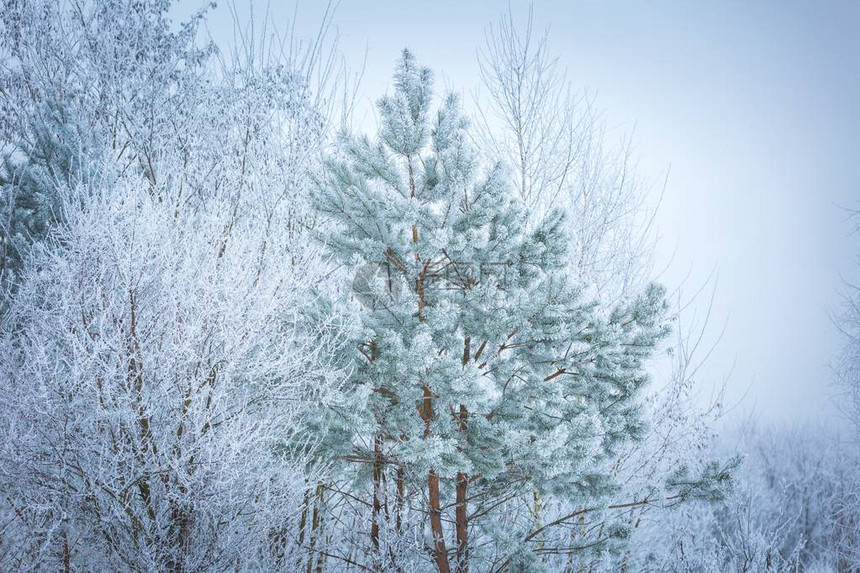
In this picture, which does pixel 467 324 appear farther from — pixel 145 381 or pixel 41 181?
pixel 41 181

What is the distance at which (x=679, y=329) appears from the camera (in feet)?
27.2

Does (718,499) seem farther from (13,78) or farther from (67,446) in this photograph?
(13,78)

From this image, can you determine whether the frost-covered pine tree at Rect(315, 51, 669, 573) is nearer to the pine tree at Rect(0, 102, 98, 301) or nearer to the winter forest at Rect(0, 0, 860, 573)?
the winter forest at Rect(0, 0, 860, 573)

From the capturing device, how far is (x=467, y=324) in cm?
509

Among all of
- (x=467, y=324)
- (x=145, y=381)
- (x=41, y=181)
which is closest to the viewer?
(x=467, y=324)

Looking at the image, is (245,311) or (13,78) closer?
(245,311)

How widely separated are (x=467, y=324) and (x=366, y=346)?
98 centimetres

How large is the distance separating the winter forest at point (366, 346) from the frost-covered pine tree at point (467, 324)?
1.0 inches

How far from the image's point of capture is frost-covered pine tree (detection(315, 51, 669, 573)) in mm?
4551

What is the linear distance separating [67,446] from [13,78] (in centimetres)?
856

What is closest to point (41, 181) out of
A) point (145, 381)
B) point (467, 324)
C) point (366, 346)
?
point (145, 381)

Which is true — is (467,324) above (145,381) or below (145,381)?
above

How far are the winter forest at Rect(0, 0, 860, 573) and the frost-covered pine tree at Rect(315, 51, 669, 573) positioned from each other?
3cm

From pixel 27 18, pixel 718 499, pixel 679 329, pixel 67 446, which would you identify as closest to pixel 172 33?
pixel 27 18
